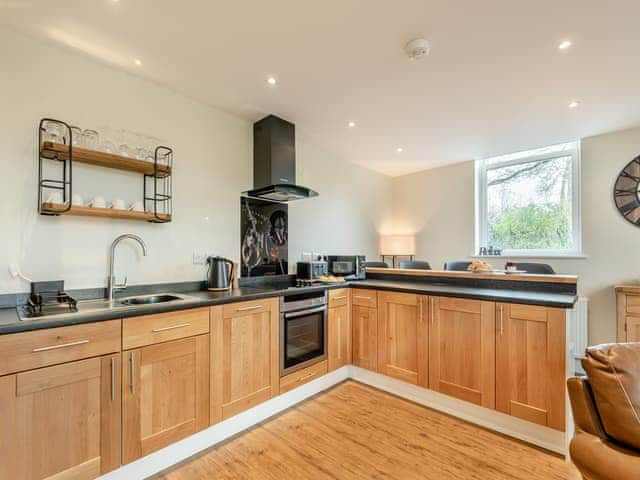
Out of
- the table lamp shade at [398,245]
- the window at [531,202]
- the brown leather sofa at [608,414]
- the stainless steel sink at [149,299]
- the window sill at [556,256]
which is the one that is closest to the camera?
the brown leather sofa at [608,414]

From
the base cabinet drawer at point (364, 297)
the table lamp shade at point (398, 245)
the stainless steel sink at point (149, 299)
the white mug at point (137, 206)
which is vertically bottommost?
the base cabinet drawer at point (364, 297)

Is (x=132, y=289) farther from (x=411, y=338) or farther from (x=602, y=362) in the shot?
(x=602, y=362)

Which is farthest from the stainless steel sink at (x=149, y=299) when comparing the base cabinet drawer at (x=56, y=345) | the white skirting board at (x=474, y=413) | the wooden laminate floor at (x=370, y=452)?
the white skirting board at (x=474, y=413)

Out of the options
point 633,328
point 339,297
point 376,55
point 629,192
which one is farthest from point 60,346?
point 629,192

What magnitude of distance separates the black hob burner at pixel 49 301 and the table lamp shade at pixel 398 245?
3987 mm

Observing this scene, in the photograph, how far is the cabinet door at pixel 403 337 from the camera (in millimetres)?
2441

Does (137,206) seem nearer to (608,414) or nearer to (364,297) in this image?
(364,297)

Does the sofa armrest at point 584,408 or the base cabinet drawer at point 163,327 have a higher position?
the base cabinet drawer at point 163,327

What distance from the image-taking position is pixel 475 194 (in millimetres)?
4383

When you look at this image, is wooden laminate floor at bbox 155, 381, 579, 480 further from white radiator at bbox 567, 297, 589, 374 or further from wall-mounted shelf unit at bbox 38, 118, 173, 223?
white radiator at bbox 567, 297, 589, 374

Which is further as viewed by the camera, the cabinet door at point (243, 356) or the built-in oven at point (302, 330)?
the built-in oven at point (302, 330)

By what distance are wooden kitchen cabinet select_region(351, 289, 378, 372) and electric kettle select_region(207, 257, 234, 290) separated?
1.22m

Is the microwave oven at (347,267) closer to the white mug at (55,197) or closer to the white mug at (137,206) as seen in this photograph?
the white mug at (137,206)

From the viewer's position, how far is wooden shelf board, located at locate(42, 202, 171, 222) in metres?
1.77
